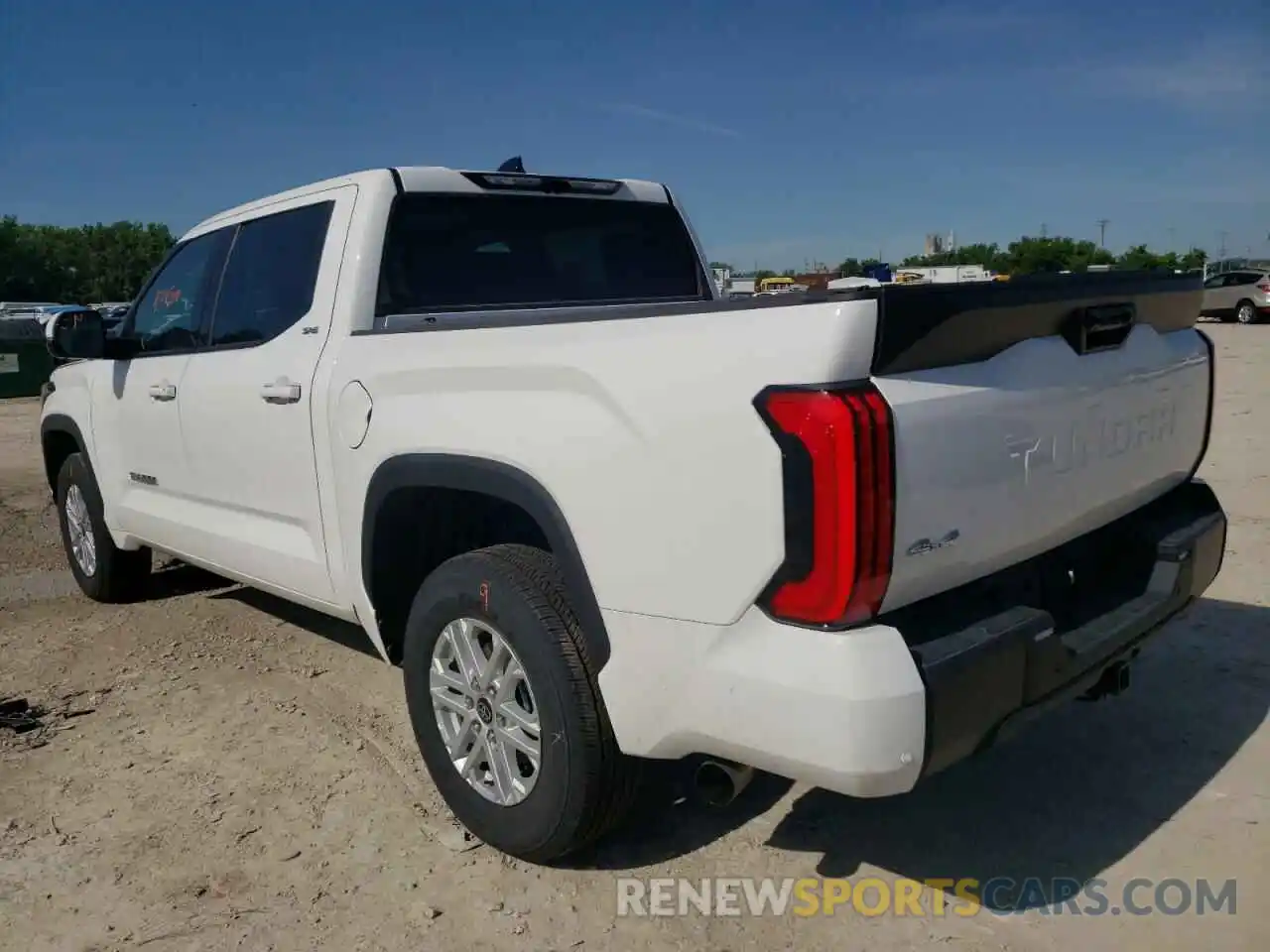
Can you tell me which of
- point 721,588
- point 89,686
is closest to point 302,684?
point 89,686

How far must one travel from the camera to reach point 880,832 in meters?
3.01

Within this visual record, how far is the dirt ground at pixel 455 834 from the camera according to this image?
2.64 metres

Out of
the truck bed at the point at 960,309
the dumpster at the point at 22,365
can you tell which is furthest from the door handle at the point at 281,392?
the dumpster at the point at 22,365

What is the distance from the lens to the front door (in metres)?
4.41

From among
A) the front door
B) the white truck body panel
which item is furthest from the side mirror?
the white truck body panel

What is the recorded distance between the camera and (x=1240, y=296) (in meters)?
26.2

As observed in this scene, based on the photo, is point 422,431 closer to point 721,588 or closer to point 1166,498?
point 721,588

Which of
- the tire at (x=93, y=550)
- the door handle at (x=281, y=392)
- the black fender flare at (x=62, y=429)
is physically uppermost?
the door handle at (x=281, y=392)

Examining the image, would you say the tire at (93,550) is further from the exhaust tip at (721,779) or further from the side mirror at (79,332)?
the exhaust tip at (721,779)

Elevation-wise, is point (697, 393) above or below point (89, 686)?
above

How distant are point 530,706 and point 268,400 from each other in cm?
159

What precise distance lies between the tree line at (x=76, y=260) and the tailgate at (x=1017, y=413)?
2709 inches

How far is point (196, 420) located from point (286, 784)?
153 centimetres

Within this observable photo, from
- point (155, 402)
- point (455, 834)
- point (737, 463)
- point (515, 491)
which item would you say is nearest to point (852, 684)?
point (737, 463)
